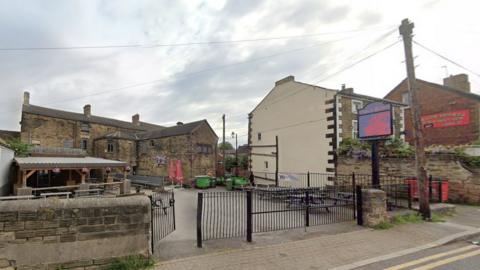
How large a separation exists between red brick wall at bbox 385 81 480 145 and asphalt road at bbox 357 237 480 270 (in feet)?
48.4

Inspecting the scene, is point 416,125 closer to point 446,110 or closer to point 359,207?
point 359,207

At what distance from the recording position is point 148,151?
114 feet

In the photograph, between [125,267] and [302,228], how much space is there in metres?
5.07

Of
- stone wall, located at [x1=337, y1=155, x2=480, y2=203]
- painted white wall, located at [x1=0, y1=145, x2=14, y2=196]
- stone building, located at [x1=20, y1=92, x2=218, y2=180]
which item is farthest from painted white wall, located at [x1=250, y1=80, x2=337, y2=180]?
painted white wall, located at [x1=0, y1=145, x2=14, y2=196]

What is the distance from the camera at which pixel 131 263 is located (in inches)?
189

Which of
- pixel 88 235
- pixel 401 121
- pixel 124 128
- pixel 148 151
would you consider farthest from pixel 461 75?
pixel 124 128

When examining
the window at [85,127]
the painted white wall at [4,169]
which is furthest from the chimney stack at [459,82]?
the window at [85,127]

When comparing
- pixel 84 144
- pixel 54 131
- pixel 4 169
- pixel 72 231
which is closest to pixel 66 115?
pixel 54 131

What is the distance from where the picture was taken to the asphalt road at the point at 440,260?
16.6 feet

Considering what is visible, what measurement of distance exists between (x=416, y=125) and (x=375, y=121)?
1286 mm

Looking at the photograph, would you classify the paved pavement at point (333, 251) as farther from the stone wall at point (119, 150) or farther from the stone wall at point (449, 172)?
the stone wall at point (119, 150)

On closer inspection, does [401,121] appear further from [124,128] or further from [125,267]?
[124,128]

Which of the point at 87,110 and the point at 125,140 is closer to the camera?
the point at 125,140

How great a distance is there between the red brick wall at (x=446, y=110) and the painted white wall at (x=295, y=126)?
707cm
